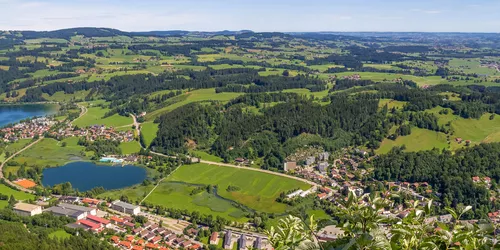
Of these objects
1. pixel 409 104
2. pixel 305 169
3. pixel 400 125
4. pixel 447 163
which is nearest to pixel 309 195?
pixel 305 169

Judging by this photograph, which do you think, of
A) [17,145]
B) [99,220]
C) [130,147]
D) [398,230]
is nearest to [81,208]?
[99,220]

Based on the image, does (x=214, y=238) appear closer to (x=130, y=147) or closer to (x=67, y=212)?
(x=67, y=212)

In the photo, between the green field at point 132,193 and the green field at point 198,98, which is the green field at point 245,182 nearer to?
the green field at point 132,193

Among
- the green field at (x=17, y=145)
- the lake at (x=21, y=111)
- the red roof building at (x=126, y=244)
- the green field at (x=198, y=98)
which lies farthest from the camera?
the lake at (x=21, y=111)

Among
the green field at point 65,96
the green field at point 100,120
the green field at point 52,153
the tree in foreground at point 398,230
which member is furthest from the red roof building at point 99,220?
the green field at point 65,96

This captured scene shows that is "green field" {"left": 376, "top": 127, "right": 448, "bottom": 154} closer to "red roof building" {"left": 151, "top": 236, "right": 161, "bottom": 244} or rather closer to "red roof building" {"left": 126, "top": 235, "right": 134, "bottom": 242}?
"red roof building" {"left": 151, "top": 236, "right": 161, "bottom": 244}

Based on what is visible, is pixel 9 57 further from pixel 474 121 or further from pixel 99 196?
pixel 474 121
